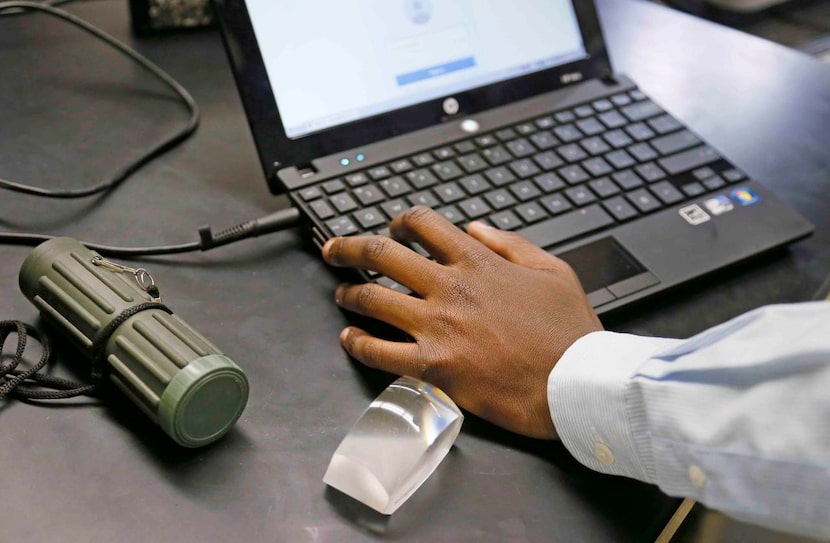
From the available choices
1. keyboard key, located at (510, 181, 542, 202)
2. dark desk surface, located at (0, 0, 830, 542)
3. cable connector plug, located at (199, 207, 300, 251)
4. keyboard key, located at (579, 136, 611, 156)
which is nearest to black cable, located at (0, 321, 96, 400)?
dark desk surface, located at (0, 0, 830, 542)

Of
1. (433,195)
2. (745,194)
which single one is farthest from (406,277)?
(745,194)

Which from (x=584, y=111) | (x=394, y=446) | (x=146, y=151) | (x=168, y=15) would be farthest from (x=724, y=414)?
(x=168, y=15)

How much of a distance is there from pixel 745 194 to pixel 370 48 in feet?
1.14

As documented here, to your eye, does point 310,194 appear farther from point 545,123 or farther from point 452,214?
point 545,123

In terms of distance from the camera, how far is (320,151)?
66 cm

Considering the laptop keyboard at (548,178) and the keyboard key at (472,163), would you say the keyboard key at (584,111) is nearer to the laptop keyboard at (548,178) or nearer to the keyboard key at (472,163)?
the laptop keyboard at (548,178)

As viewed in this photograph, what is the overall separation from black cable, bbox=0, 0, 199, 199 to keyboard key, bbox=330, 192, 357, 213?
0.19 metres

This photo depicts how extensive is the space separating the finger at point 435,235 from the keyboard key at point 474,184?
0.08 m

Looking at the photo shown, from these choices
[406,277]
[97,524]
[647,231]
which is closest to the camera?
[97,524]

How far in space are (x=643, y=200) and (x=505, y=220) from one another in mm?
130

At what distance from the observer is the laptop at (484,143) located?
0.63 m

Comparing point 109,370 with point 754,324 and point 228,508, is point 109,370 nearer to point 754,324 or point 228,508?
point 228,508

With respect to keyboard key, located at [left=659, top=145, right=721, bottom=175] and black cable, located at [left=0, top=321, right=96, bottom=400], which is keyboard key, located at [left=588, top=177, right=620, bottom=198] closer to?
keyboard key, located at [left=659, top=145, right=721, bottom=175]

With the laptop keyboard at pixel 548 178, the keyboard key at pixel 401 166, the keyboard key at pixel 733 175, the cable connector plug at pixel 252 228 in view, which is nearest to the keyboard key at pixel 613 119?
the laptop keyboard at pixel 548 178
